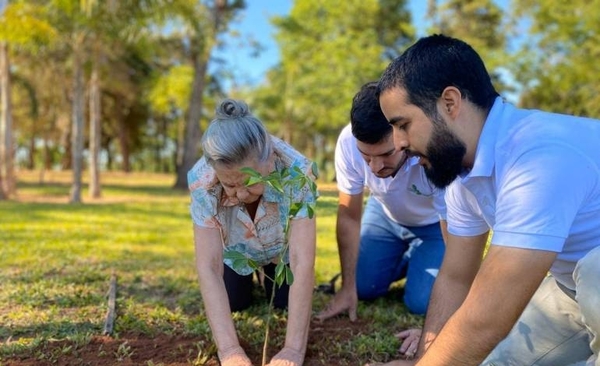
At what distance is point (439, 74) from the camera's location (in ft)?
5.20

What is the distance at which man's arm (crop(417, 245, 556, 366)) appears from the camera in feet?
4.70

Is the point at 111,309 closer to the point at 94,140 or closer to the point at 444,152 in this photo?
the point at 444,152

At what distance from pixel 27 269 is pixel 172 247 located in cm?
189

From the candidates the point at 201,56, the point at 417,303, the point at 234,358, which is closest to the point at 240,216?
the point at 234,358

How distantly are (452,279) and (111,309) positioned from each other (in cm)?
190

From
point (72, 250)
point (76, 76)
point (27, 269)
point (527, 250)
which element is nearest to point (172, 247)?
point (72, 250)

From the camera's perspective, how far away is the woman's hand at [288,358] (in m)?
2.22

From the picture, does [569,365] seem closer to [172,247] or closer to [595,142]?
[595,142]

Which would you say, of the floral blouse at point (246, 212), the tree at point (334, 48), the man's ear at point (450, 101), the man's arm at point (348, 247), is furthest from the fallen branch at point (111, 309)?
the tree at point (334, 48)

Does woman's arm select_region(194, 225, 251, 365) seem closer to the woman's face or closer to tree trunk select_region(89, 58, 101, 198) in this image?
the woman's face

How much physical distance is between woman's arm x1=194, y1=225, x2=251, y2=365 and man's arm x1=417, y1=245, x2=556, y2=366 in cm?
96

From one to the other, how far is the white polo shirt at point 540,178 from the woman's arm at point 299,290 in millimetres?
823

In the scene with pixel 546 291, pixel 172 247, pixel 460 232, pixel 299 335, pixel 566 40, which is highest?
pixel 566 40

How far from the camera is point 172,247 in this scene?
604 centimetres
